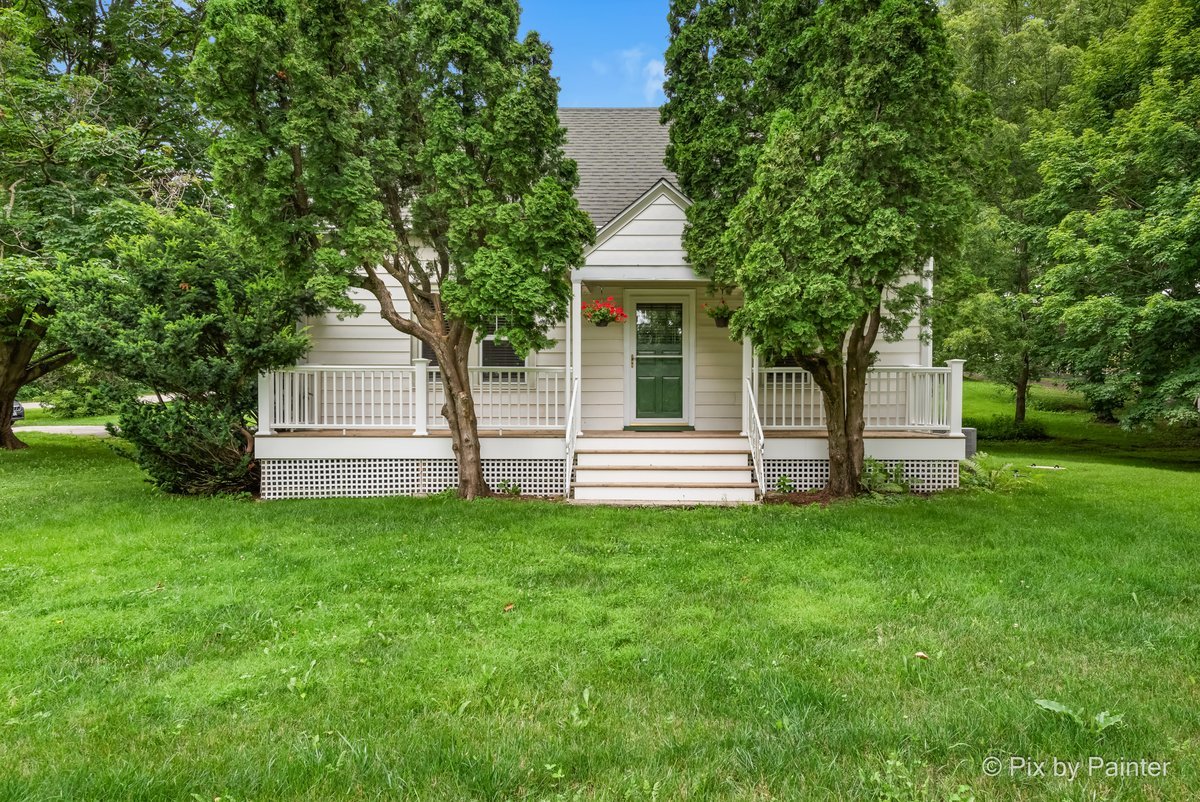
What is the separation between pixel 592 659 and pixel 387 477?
5.67m

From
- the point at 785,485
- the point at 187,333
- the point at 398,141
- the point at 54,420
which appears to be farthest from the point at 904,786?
the point at 54,420

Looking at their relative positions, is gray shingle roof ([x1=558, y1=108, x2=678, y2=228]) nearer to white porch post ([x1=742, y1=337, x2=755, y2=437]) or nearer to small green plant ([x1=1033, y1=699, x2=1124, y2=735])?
white porch post ([x1=742, y1=337, x2=755, y2=437])

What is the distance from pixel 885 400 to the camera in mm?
8828

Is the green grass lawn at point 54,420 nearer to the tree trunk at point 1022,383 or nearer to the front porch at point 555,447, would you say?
the front porch at point 555,447

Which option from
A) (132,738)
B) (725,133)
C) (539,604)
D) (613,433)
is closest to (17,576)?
(132,738)

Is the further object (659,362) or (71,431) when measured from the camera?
(71,431)

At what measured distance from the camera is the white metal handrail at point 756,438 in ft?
24.4

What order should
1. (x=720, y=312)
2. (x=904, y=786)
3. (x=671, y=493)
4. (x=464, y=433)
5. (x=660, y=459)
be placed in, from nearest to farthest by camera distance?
(x=904, y=786) < (x=671, y=493) < (x=464, y=433) < (x=660, y=459) < (x=720, y=312)

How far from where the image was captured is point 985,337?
15469 mm

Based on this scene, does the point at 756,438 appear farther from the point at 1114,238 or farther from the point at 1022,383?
the point at 1022,383

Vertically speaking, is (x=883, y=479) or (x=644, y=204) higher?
(x=644, y=204)

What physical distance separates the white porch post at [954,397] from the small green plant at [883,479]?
89cm

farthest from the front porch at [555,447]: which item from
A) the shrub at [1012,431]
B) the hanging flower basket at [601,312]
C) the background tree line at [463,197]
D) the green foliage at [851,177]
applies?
the shrub at [1012,431]

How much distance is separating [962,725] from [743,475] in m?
5.02
